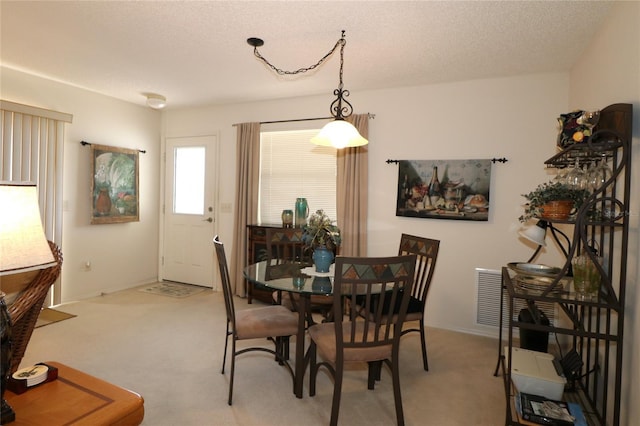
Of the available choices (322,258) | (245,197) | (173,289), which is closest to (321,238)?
(322,258)

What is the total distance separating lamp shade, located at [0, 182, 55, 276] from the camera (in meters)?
1.17

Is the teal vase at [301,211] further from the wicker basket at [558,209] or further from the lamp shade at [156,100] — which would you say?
the wicker basket at [558,209]

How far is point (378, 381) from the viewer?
8.71 feet

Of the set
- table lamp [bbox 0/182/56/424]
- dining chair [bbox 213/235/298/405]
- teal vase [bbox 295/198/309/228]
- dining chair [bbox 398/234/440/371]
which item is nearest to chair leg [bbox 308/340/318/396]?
dining chair [bbox 213/235/298/405]

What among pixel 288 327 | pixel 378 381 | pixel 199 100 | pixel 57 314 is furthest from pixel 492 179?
pixel 57 314

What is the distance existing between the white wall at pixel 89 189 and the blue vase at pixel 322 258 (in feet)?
11.1

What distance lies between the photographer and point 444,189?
12.4 ft

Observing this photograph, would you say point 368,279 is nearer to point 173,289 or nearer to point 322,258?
point 322,258

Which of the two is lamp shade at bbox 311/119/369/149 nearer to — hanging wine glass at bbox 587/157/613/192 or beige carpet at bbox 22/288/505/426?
hanging wine glass at bbox 587/157/613/192

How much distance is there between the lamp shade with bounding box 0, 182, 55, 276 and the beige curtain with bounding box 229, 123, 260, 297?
3.42 meters

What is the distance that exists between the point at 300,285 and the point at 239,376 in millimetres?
965

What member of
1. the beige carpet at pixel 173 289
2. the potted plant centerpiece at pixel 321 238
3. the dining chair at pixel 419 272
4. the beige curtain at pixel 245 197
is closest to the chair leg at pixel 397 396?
the dining chair at pixel 419 272

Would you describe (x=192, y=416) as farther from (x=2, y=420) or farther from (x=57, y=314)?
(x=57, y=314)

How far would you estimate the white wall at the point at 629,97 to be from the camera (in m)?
1.79
